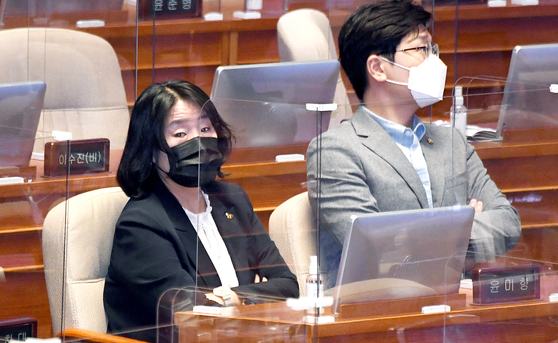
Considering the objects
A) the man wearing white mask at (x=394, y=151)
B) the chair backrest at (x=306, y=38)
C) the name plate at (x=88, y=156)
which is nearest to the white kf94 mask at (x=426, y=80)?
the man wearing white mask at (x=394, y=151)

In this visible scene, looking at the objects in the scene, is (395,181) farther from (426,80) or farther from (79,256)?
(79,256)

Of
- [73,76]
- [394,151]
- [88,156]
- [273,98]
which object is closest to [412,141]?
[394,151]

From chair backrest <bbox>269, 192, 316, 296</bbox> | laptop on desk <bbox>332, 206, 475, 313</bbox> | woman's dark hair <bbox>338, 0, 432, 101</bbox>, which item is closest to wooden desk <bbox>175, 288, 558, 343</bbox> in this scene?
laptop on desk <bbox>332, 206, 475, 313</bbox>

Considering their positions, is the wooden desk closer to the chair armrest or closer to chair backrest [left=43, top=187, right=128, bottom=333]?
the chair armrest

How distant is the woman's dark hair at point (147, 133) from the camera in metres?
1.89

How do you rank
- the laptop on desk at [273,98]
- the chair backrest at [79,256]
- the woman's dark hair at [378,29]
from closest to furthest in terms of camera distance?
the laptop on desk at [273,98]
the chair backrest at [79,256]
the woman's dark hair at [378,29]

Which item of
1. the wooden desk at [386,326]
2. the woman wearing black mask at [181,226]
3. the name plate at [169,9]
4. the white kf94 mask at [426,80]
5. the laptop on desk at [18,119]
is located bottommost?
the wooden desk at [386,326]

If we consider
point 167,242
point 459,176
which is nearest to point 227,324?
point 167,242

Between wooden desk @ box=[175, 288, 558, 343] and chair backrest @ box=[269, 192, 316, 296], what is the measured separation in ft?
0.51

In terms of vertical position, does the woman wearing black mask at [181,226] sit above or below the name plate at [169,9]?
below

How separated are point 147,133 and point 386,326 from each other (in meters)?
0.71

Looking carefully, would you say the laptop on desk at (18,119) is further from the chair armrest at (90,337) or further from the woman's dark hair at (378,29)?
the woman's dark hair at (378,29)

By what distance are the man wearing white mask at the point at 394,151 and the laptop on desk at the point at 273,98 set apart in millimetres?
59

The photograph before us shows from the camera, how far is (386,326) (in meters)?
1.50
